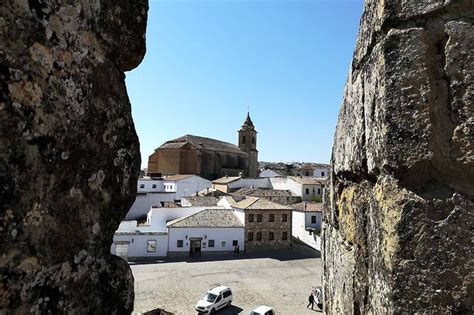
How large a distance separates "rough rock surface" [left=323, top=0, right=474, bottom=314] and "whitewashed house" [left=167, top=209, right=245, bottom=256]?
24.2m

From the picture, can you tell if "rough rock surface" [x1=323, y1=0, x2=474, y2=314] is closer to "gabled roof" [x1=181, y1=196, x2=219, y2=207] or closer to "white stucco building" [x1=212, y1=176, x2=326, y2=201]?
"gabled roof" [x1=181, y1=196, x2=219, y2=207]

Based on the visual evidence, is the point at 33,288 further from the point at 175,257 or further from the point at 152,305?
the point at 175,257

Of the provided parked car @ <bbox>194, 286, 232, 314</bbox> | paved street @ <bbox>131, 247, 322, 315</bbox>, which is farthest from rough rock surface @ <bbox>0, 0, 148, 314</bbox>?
paved street @ <bbox>131, 247, 322, 315</bbox>

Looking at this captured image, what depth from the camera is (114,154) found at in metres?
1.45

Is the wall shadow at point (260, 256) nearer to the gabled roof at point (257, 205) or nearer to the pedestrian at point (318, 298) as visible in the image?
the gabled roof at point (257, 205)

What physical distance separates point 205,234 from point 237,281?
644 centimetres

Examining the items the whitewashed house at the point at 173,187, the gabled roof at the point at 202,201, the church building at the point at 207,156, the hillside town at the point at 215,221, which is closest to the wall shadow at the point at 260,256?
the hillside town at the point at 215,221

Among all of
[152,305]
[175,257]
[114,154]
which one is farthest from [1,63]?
[175,257]

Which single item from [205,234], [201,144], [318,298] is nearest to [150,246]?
[205,234]

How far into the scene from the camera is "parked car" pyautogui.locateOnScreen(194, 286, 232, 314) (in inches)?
570

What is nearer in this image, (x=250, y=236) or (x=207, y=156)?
(x=250, y=236)

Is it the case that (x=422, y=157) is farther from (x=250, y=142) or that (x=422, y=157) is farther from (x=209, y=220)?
(x=250, y=142)

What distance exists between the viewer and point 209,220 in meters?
26.0

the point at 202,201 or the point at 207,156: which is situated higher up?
the point at 207,156
